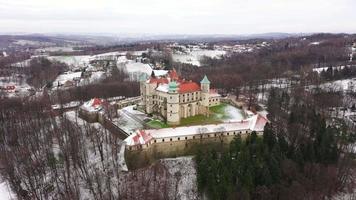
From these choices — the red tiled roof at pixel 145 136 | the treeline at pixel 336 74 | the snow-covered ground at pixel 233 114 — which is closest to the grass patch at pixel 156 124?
the red tiled roof at pixel 145 136

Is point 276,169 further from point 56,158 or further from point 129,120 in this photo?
point 56,158

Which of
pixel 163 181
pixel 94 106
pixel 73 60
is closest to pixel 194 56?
pixel 73 60

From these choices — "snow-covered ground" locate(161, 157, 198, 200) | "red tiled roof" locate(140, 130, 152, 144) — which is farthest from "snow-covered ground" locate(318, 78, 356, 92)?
"red tiled roof" locate(140, 130, 152, 144)

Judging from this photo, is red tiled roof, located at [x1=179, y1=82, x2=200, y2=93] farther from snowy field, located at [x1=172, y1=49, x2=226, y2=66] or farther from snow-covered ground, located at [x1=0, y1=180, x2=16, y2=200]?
snowy field, located at [x1=172, y1=49, x2=226, y2=66]

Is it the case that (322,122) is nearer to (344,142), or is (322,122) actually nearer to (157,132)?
(344,142)

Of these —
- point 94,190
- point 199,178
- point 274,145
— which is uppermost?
point 274,145

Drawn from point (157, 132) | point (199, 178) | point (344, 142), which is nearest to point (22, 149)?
point (157, 132)
